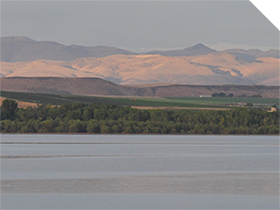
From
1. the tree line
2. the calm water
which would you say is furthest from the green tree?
the calm water

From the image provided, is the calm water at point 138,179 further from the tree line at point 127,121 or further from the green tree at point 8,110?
the green tree at point 8,110

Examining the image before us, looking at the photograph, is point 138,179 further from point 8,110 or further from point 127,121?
point 8,110

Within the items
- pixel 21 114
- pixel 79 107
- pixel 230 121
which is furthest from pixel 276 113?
pixel 21 114

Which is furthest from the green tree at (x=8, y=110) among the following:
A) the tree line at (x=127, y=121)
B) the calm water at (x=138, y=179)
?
the calm water at (x=138, y=179)

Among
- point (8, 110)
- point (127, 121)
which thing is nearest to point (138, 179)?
point (127, 121)

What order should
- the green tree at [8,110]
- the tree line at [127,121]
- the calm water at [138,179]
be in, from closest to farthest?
the calm water at [138,179], the tree line at [127,121], the green tree at [8,110]

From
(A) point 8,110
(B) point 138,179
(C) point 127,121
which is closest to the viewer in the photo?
(B) point 138,179
